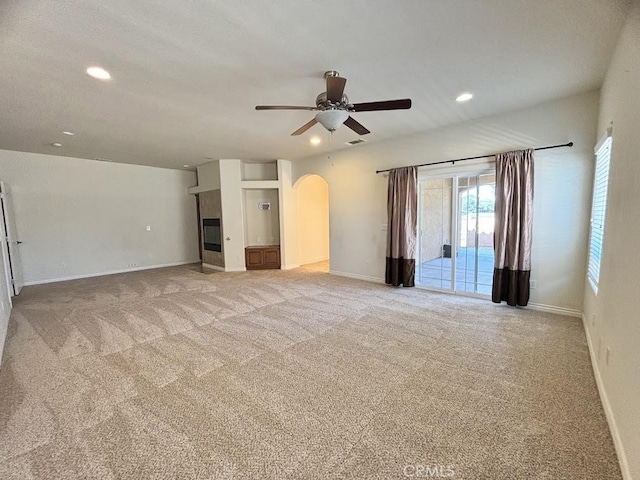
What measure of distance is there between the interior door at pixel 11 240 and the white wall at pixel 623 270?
27.8 ft

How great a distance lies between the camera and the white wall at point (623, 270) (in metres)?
1.57

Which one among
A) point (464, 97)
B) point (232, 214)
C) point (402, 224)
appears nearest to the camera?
point (464, 97)

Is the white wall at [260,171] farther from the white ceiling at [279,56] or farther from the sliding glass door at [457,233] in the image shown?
the sliding glass door at [457,233]

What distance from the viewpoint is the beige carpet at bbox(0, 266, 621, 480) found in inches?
64.1

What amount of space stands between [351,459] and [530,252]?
3.80 m

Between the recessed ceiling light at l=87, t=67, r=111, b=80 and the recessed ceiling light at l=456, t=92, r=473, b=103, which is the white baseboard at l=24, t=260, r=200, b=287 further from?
the recessed ceiling light at l=456, t=92, r=473, b=103

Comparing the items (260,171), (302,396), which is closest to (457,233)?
(302,396)

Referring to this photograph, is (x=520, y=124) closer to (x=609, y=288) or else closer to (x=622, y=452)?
(x=609, y=288)

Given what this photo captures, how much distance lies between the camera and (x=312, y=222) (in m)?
8.38

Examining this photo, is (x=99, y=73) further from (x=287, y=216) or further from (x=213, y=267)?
(x=213, y=267)

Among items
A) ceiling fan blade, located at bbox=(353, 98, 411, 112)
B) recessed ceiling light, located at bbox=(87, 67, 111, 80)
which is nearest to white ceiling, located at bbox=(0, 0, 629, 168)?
recessed ceiling light, located at bbox=(87, 67, 111, 80)

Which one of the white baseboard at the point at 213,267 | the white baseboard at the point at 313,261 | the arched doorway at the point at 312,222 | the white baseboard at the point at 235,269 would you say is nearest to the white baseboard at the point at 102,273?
the white baseboard at the point at 213,267

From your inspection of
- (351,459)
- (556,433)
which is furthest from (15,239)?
(556,433)

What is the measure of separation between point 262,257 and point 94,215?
431 cm
